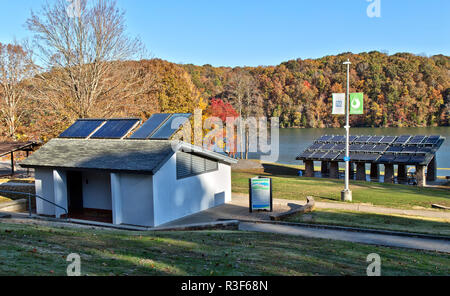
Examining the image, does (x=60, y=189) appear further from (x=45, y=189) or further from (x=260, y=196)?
(x=260, y=196)

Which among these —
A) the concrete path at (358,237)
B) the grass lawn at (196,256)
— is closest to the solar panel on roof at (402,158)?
the concrete path at (358,237)

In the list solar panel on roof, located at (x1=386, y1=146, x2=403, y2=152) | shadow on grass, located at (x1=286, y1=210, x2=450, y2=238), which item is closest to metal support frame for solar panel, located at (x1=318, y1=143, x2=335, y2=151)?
solar panel on roof, located at (x1=386, y1=146, x2=403, y2=152)

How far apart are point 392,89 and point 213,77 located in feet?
194

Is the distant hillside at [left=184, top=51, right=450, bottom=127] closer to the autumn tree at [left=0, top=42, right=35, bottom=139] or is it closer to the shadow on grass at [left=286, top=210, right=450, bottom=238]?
the autumn tree at [left=0, top=42, right=35, bottom=139]

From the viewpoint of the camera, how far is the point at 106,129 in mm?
22250

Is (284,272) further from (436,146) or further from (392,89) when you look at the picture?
(392,89)

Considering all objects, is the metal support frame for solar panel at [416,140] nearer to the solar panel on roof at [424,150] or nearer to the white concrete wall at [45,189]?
the solar panel on roof at [424,150]

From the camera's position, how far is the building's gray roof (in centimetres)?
1719

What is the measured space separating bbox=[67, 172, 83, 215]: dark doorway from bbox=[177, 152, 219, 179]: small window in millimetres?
5825

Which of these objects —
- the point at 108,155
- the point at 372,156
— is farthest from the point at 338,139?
the point at 108,155
